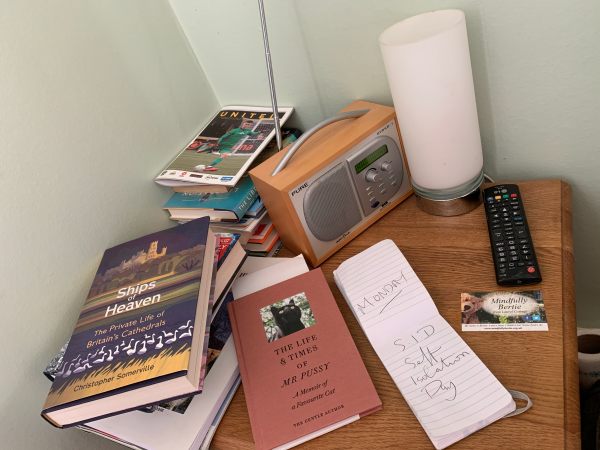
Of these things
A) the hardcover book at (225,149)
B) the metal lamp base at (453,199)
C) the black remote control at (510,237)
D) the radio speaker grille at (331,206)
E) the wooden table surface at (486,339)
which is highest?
the hardcover book at (225,149)

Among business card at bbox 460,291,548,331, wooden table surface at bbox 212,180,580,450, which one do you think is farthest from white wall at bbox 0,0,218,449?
business card at bbox 460,291,548,331

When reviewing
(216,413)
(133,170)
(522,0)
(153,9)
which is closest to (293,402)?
(216,413)

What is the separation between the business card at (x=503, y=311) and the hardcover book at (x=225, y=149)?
43 centimetres

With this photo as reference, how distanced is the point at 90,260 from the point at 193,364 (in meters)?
0.32

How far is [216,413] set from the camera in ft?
2.17

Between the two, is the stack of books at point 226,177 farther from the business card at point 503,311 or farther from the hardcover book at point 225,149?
the business card at point 503,311

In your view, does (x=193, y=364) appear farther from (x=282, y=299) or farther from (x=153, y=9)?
(x=153, y=9)

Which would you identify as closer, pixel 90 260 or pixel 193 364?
pixel 193 364

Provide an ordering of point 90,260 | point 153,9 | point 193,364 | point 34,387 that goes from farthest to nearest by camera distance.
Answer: point 153,9
point 90,260
point 34,387
point 193,364

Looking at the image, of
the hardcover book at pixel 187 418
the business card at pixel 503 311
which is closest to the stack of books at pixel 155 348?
the hardcover book at pixel 187 418

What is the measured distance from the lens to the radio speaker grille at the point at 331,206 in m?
0.78

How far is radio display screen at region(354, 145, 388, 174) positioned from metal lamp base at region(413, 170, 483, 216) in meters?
0.08

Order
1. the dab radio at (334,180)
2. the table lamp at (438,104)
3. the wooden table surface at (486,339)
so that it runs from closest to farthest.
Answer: the wooden table surface at (486,339)
the table lamp at (438,104)
the dab radio at (334,180)

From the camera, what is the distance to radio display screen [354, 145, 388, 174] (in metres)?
0.81
